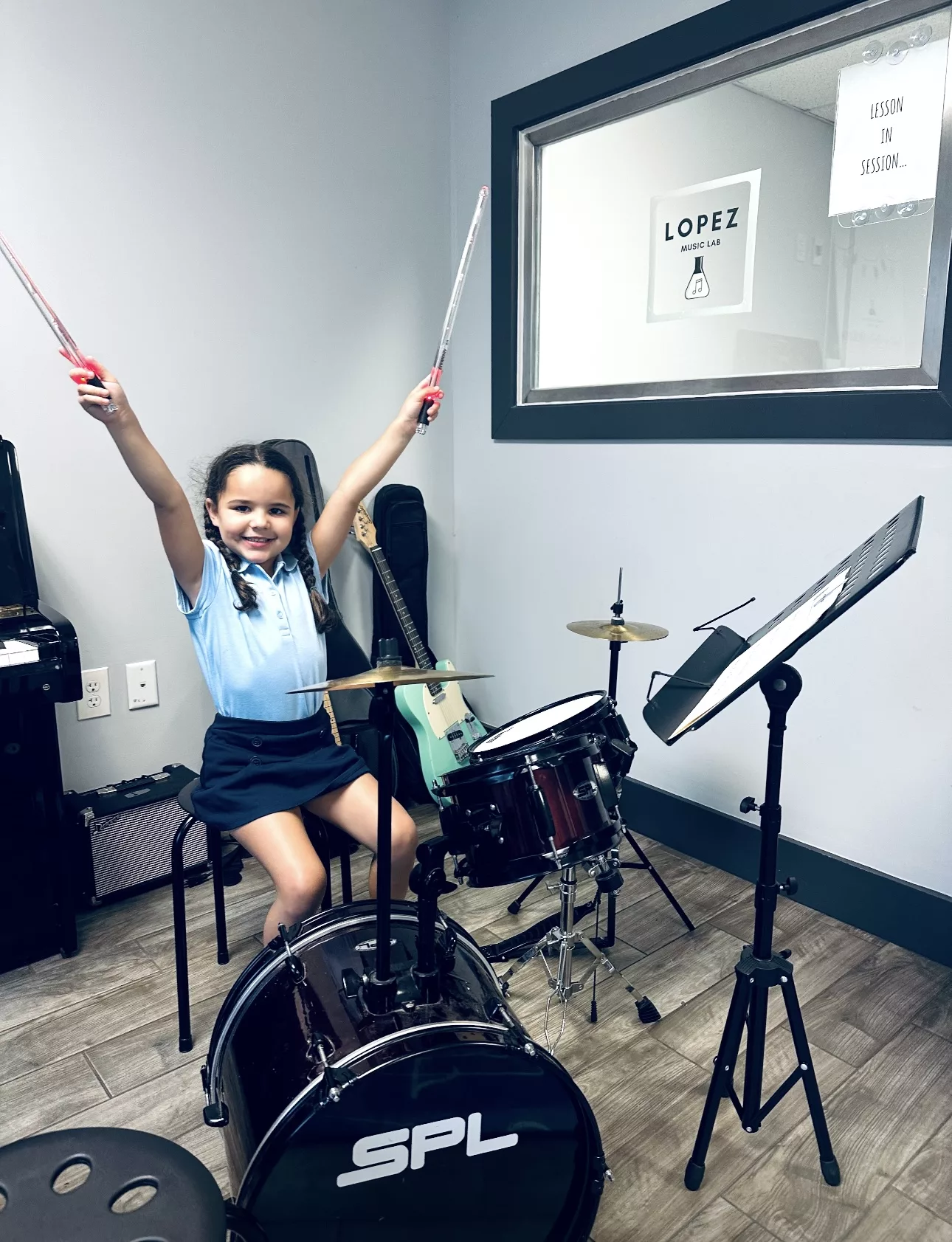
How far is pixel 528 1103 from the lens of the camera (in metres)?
1.08

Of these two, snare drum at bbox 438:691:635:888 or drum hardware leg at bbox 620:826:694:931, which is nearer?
snare drum at bbox 438:691:635:888

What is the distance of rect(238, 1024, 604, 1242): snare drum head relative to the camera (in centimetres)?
100

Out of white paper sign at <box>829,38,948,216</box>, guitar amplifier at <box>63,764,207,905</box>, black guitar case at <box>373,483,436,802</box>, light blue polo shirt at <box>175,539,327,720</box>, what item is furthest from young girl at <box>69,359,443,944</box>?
white paper sign at <box>829,38,948,216</box>

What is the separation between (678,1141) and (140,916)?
1.31m

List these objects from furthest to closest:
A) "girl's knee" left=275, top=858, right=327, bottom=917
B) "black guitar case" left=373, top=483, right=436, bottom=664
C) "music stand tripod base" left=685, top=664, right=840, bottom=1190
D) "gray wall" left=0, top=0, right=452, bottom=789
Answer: "black guitar case" left=373, top=483, right=436, bottom=664
"gray wall" left=0, top=0, right=452, bottom=789
"girl's knee" left=275, top=858, right=327, bottom=917
"music stand tripod base" left=685, top=664, right=840, bottom=1190

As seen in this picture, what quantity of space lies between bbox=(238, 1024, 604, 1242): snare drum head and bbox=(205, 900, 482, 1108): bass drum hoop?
0.20 metres

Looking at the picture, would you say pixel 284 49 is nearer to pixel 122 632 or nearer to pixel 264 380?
pixel 264 380

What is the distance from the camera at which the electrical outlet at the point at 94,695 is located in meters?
2.14

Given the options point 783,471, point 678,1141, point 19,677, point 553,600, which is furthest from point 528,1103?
A: point 553,600

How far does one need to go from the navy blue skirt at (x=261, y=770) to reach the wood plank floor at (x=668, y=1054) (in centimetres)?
45

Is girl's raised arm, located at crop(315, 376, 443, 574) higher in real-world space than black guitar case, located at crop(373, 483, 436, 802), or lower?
higher

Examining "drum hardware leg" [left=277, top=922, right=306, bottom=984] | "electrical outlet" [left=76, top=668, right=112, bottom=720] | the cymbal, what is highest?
the cymbal

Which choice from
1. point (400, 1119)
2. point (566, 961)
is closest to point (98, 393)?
point (400, 1119)

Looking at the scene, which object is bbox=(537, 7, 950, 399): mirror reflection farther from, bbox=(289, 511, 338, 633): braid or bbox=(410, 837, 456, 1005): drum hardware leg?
bbox=(410, 837, 456, 1005): drum hardware leg
